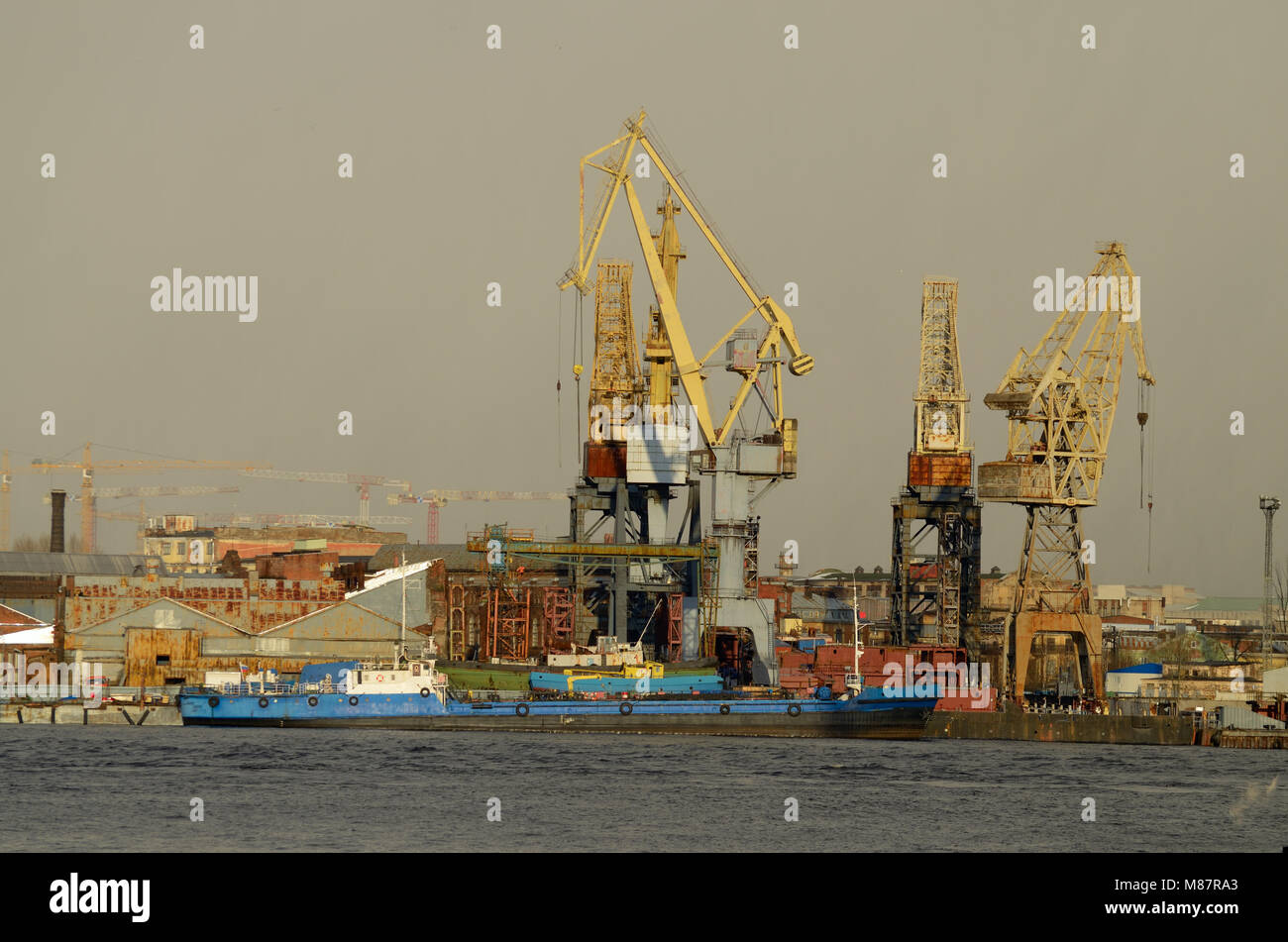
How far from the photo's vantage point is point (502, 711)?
291 ft

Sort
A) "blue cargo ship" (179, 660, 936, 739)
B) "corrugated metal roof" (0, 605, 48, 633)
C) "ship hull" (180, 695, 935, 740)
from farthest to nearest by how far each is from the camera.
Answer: "corrugated metal roof" (0, 605, 48, 633)
"blue cargo ship" (179, 660, 936, 739)
"ship hull" (180, 695, 935, 740)

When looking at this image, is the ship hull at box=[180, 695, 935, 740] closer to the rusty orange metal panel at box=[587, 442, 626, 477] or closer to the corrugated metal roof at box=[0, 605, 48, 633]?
the corrugated metal roof at box=[0, 605, 48, 633]

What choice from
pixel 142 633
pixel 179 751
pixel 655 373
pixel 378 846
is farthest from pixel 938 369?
pixel 378 846

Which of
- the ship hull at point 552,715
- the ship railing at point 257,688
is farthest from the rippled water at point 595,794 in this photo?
the ship railing at point 257,688

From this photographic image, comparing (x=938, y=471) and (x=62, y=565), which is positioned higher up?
(x=938, y=471)

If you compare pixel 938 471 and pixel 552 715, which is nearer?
pixel 552 715

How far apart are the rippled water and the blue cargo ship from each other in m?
2.36

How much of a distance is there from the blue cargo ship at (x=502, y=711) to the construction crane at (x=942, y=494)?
3157 cm

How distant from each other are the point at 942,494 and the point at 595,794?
68090 millimetres

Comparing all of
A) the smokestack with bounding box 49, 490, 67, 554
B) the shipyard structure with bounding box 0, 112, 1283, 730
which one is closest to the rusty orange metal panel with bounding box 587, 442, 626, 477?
the shipyard structure with bounding box 0, 112, 1283, 730

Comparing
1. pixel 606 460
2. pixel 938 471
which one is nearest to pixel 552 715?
pixel 606 460

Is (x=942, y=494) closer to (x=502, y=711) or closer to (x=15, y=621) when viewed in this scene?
(x=502, y=711)

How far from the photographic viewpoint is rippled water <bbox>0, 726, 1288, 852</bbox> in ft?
162
